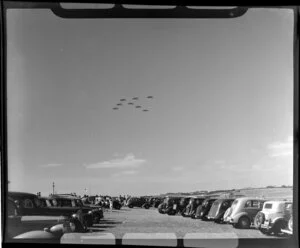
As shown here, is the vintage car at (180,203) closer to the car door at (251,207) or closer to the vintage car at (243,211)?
the vintage car at (243,211)

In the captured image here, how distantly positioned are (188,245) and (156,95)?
1124mm

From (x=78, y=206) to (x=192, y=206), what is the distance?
832mm

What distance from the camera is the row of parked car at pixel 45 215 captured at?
5020mm

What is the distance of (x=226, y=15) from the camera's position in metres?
5.04

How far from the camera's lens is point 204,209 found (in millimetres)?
5035

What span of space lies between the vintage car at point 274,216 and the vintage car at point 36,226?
132 cm

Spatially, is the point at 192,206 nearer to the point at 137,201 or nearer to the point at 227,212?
the point at 227,212

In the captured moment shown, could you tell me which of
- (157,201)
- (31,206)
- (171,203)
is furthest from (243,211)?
(31,206)

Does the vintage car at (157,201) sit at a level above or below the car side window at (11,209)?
above

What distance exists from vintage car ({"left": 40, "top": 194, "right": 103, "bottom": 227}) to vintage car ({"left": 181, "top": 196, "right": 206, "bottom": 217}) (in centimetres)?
62

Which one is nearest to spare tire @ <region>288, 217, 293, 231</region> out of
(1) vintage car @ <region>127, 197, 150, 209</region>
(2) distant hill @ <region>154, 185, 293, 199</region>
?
(2) distant hill @ <region>154, 185, 293, 199</region>

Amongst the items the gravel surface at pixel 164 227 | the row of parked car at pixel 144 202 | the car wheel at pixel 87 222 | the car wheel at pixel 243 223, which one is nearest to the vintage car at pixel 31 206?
the car wheel at pixel 87 222

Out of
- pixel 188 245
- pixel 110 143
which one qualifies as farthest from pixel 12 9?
pixel 188 245

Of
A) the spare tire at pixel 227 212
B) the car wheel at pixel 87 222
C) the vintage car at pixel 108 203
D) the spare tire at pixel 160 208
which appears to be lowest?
the car wheel at pixel 87 222
